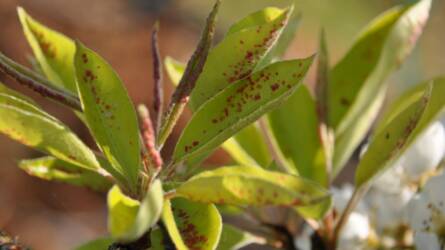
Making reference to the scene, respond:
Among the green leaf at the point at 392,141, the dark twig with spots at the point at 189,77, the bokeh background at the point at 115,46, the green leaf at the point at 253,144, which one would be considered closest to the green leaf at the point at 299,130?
the green leaf at the point at 253,144

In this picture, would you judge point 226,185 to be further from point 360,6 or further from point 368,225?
point 360,6

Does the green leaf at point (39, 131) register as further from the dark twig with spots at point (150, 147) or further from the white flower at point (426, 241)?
the white flower at point (426, 241)

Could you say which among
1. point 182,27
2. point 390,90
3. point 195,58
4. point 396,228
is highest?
point 182,27

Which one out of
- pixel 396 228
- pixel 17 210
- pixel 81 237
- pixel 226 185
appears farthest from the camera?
pixel 17 210

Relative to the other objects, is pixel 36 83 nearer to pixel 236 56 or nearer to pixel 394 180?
pixel 236 56

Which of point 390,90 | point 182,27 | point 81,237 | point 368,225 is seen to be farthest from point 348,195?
point 182,27

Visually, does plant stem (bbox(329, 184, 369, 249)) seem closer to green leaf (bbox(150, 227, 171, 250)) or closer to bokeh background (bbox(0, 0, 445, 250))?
green leaf (bbox(150, 227, 171, 250))

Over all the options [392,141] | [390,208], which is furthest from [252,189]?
[390,208]

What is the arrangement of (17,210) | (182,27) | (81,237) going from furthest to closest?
1. (182,27)
2. (17,210)
3. (81,237)
